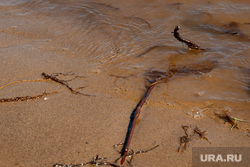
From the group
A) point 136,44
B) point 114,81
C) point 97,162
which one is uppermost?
point 136,44

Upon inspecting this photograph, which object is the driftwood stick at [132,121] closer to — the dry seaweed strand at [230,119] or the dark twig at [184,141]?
the dark twig at [184,141]

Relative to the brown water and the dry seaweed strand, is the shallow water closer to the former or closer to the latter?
the brown water

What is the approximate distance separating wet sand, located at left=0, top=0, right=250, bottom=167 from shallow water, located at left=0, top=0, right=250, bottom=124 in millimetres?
16

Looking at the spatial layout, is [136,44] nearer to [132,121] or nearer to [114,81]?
[114,81]

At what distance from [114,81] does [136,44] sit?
4.52 feet

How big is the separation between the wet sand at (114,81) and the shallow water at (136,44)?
0.05ft

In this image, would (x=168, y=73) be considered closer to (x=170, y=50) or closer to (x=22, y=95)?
(x=170, y=50)

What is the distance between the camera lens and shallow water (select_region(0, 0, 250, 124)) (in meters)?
3.21

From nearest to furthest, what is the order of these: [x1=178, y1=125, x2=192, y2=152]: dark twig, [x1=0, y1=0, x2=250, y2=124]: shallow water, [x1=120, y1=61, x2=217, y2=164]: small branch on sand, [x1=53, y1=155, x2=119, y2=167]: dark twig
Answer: [x1=53, y1=155, x2=119, y2=167]: dark twig
[x1=178, y1=125, x2=192, y2=152]: dark twig
[x1=120, y1=61, x2=217, y2=164]: small branch on sand
[x1=0, y1=0, x2=250, y2=124]: shallow water

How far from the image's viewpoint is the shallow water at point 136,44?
3215 mm

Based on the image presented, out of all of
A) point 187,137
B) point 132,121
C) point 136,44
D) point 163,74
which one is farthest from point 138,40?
point 187,137

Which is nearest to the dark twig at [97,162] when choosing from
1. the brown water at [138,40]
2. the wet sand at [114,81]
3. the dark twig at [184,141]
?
the wet sand at [114,81]

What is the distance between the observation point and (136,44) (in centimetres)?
448

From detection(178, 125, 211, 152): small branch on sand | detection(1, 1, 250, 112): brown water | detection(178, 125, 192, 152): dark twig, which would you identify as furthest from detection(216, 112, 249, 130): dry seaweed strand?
detection(178, 125, 192, 152): dark twig
